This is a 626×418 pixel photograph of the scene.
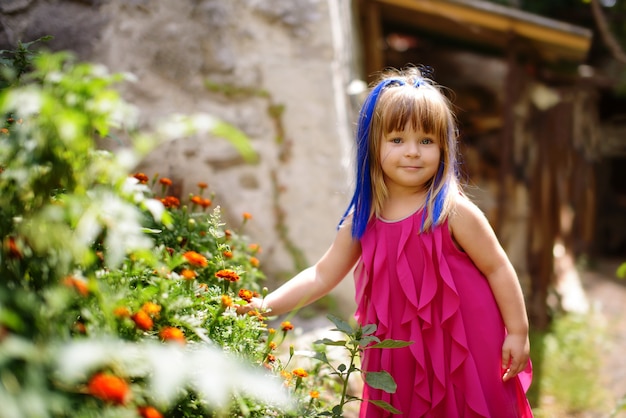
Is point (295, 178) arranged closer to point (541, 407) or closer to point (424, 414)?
point (424, 414)

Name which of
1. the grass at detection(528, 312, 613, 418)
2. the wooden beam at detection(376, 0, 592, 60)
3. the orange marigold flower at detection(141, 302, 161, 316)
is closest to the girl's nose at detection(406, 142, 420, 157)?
the orange marigold flower at detection(141, 302, 161, 316)

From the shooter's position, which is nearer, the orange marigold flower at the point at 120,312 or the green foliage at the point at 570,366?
the orange marigold flower at the point at 120,312

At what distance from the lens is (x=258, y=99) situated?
2.82 m

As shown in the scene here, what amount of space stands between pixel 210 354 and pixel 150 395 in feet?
0.66

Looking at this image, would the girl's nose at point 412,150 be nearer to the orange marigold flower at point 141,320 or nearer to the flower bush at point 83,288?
the flower bush at point 83,288

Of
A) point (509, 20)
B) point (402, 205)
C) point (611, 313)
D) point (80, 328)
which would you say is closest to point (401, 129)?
point (402, 205)

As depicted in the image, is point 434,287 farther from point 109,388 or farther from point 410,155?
point 109,388

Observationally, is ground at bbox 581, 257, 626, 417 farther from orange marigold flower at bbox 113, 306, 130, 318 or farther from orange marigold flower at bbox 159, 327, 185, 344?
orange marigold flower at bbox 113, 306, 130, 318

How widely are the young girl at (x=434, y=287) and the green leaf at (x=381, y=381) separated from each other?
0.74 feet

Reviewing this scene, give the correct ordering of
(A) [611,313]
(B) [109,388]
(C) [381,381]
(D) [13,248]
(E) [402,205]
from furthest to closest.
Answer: (A) [611,313] < (E) [402,205] < (C) [381,381] < (D) [13,248] < (B) [109,388]

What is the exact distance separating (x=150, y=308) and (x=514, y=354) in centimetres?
104

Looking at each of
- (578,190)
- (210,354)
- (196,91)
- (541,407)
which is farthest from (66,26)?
(578,190)

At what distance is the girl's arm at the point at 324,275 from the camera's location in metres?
1.76

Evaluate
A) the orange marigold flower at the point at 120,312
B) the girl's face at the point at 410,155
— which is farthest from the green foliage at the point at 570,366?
the orange marigold flower at the point at 120,312
